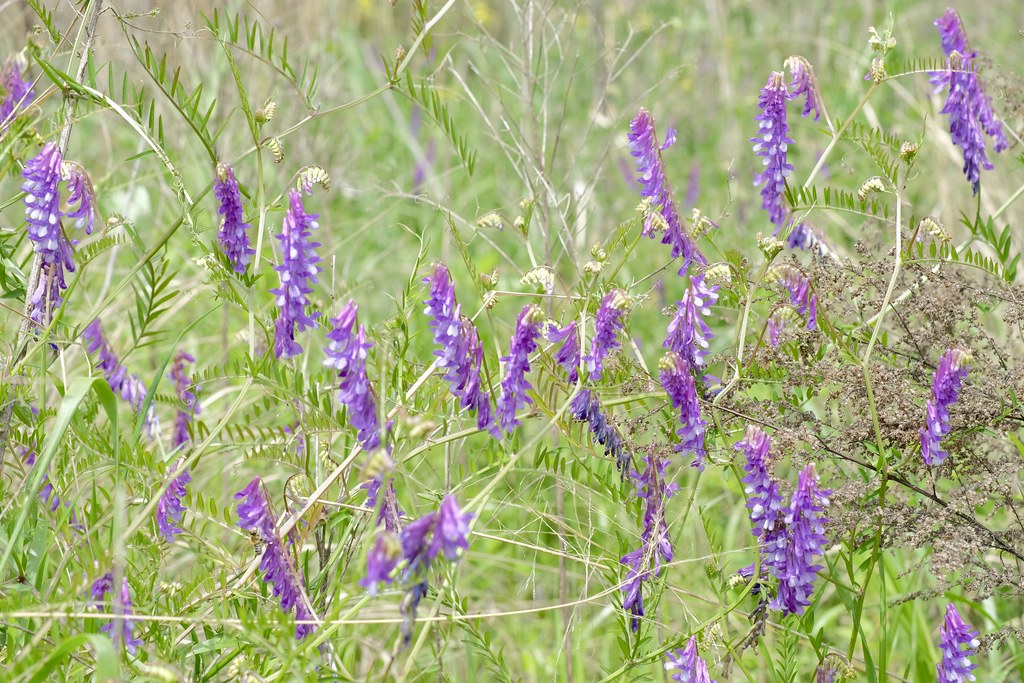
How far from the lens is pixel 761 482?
1562 millimetres

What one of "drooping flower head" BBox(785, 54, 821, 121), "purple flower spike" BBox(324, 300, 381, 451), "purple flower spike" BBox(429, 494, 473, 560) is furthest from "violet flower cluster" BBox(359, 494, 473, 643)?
"drooping flower head" BBox(785, 54, 821, 121)

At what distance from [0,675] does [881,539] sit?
4.28ft

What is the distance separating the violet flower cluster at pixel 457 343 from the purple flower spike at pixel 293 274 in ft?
0.56

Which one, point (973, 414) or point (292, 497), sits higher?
point (292, 497)

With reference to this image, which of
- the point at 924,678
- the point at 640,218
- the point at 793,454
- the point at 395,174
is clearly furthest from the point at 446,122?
the point at 395,174

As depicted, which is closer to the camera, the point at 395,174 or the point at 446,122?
the point at 446,122

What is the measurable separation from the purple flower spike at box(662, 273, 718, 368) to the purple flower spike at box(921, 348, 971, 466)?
34cm

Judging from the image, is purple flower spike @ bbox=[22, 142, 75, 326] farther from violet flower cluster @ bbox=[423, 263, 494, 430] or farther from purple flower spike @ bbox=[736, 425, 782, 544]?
purple flower spike @ bbox=[736, 425, 782, 544]

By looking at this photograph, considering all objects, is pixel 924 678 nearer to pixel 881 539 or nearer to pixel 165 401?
pixel 881 539

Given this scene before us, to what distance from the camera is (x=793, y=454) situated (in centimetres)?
172

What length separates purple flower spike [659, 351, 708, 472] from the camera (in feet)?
5.04

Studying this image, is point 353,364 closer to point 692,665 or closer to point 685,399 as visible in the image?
point 685,399

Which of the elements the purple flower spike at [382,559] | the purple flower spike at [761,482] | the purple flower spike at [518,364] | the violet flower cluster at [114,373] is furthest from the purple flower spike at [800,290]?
the violet flower cluster at [114,373]

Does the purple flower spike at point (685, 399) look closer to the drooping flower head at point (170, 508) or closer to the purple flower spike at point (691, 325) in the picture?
the purple flower spike at point (691, 325)
